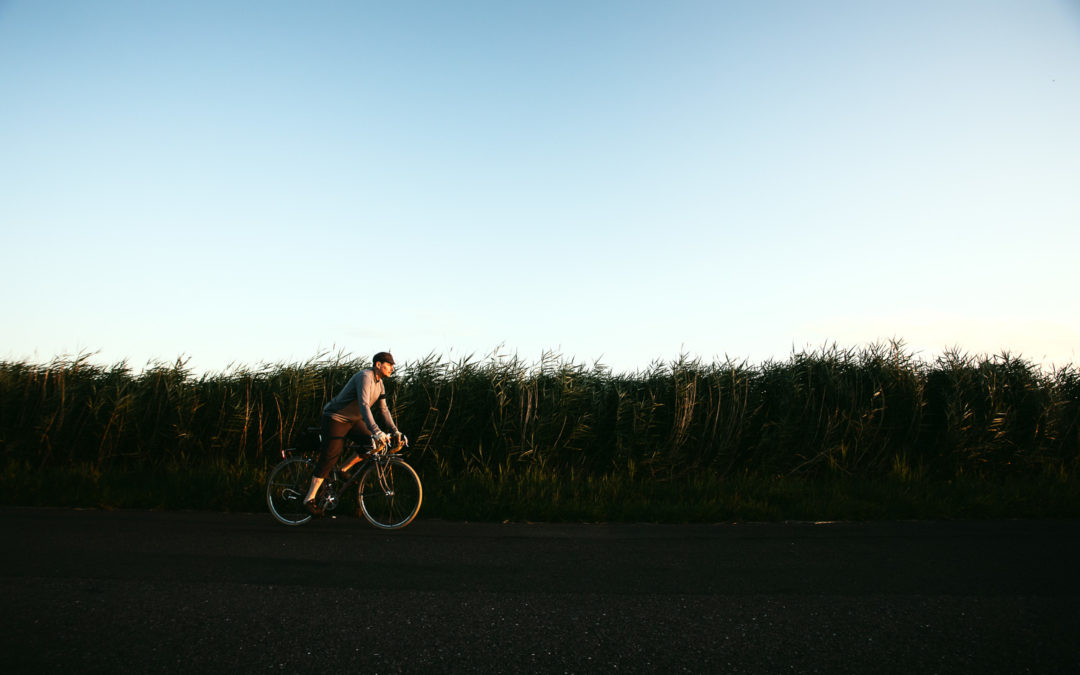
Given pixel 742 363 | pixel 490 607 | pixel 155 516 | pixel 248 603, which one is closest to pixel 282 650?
pixel 248 603

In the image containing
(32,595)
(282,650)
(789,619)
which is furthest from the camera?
(32,595)

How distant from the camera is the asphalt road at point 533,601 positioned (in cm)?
377

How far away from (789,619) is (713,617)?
53cm

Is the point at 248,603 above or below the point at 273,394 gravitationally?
below

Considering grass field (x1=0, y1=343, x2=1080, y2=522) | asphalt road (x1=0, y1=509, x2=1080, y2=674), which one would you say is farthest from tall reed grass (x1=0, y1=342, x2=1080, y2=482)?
asphalt road (x1=0, y1=509, x2=1080, y2=674)

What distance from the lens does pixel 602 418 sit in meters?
13.3

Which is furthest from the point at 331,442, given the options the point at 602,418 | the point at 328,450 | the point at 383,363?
the point at 602,418

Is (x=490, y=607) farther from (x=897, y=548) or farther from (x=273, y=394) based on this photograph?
(x=273, y=394)

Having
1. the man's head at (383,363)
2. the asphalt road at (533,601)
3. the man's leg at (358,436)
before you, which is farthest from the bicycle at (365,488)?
the man's head at (383,363)

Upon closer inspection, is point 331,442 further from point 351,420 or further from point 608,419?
point 608,419

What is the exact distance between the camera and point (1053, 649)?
395 centimetres

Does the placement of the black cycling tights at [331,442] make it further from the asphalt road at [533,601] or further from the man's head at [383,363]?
the asphalt road at [533,601]

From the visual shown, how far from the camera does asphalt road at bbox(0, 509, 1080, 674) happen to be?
3766 millimetres

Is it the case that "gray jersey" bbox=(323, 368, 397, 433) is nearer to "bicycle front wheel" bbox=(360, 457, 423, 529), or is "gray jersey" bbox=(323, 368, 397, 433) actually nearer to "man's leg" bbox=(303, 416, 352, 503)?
"man's leg" bbox=(303, 416, 352, 503)
